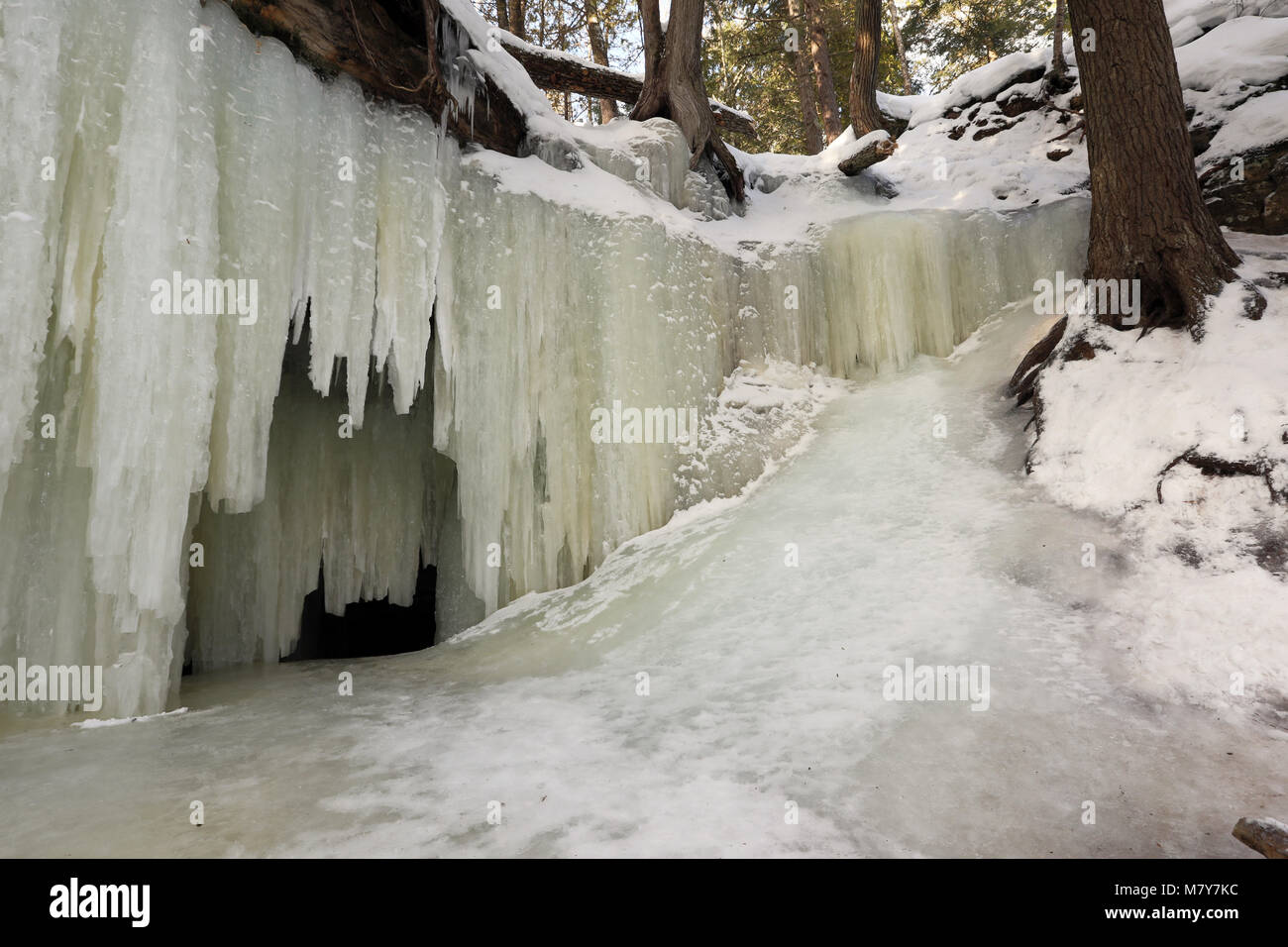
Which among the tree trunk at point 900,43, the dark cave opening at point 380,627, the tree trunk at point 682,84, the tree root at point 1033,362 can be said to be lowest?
the dark cave opening at point 380,627

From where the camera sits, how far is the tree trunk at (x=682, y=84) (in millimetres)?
7688

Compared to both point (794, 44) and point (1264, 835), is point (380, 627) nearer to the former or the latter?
point (1264, 835)

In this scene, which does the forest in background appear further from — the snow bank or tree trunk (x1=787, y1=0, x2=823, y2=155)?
the snow bank

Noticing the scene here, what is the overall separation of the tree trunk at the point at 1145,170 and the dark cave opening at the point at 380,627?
718 centimetres

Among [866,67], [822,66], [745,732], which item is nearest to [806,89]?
[822,66]

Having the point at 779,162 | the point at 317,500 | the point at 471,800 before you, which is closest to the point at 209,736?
A: the point at 471,800

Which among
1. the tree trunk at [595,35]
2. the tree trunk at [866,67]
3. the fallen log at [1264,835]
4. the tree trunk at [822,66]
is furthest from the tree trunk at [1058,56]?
the fallen log at [1264,835]

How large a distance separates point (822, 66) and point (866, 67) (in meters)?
2.26

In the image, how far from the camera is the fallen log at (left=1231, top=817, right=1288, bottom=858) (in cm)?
179

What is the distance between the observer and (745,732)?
9.27 ft

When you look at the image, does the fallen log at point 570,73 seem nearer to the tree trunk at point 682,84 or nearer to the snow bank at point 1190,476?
the tree trunk at point 682,84

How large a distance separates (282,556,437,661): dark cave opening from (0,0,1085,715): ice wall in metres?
1.73

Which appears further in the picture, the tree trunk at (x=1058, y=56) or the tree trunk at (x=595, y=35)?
the tree trunk at (x=595, y=35)

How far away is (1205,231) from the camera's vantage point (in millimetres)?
4664
